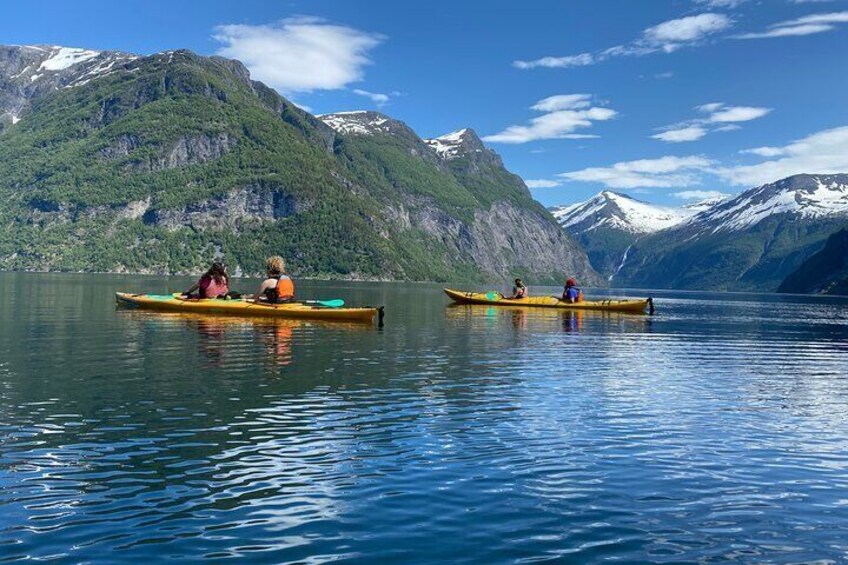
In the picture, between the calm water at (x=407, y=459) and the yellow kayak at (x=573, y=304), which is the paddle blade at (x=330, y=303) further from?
the yellow kayak at (x=573, y=304)

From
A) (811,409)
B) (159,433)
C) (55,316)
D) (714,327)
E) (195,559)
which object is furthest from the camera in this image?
(714,327)

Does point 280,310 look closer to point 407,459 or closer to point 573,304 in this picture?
point 407,459

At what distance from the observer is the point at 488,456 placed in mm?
16922

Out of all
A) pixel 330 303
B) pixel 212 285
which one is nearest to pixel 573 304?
pixel 330 303

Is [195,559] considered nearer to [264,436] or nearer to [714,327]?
[264,436]

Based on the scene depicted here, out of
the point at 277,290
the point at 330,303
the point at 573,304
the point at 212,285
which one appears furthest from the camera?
the point at 573,304

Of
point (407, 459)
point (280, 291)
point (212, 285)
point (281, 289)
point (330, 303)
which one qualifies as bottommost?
point (407, 459)

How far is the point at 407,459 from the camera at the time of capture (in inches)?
646

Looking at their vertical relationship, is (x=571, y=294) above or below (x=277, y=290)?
below

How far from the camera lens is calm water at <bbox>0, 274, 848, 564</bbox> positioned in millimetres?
11539

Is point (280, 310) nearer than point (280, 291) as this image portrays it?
Yes

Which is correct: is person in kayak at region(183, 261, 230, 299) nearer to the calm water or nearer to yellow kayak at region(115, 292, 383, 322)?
yellow kayak at region(115, 292, 383, 322)

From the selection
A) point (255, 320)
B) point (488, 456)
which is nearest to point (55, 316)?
point (255, 320)

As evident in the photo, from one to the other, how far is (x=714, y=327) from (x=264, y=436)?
62600 mm
